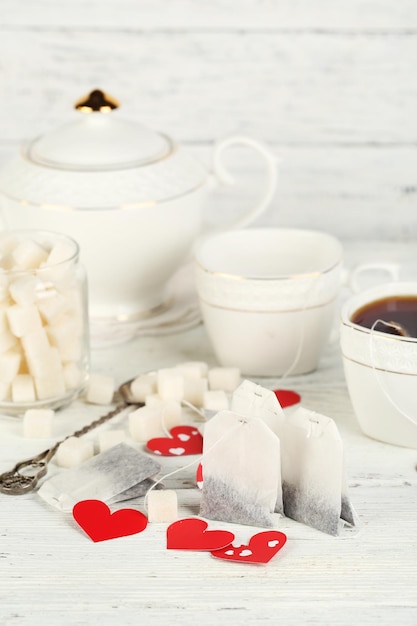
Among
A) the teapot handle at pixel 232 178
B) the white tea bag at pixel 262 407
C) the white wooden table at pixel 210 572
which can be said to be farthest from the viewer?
the teapot handle at pixel 232 178

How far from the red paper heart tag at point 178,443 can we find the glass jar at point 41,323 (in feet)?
0.41

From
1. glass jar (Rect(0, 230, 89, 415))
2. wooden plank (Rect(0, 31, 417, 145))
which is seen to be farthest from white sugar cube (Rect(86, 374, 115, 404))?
wooden plank (Rect(0, 31, 417, 145))

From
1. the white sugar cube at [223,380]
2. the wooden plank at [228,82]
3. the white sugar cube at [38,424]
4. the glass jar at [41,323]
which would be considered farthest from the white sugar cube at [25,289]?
the wooden plank at [228,82]

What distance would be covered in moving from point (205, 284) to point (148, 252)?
142 mm

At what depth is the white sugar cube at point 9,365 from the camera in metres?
0.98

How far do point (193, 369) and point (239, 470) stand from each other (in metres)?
0.27

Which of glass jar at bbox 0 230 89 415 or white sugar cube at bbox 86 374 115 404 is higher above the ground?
glass jar at bbox 0 230 89 415

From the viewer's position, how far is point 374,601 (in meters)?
0.73

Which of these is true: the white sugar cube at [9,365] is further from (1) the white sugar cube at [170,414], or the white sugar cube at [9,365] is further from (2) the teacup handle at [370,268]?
(2) the teacup handle at [370,268]

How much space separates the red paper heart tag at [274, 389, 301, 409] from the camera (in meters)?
1.03

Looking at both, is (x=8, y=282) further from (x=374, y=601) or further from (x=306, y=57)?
(x=306, y=57)

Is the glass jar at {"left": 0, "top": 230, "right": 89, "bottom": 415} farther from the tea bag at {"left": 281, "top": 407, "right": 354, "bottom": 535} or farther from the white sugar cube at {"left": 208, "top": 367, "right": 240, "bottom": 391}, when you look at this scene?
the tea bag at {"left": 281, "top": 407, "right": 354, "bottom": 535}

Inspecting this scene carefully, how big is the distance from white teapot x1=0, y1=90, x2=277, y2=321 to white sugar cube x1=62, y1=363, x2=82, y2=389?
193 millimetres

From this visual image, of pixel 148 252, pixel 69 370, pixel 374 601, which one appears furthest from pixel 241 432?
pixel 148 252
